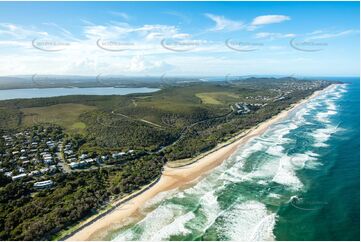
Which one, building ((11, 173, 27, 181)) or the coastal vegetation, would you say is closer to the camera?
the coastal vegetation

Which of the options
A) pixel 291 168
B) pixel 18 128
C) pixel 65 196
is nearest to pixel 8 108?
pixel 18 128

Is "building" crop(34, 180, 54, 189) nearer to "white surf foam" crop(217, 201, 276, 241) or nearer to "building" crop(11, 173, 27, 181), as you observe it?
"building" crop(11, 173, 27, 181)

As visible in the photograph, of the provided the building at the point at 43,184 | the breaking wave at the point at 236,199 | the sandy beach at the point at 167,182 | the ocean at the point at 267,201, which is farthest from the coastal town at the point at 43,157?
the ocean at the point at 267,201

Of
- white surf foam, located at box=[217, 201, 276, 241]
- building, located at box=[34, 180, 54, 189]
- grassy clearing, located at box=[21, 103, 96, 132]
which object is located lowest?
white surf foam, located at box=[217, 201, 276, 241]

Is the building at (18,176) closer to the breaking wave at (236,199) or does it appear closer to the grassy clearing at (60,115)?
the breaking wave at (236,199)

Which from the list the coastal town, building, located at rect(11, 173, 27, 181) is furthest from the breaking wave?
building, located at rect(11, 173, 27, 181)

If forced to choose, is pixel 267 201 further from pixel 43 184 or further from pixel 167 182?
pixel 43 184

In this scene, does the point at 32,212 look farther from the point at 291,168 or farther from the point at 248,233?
the point at 291,168
